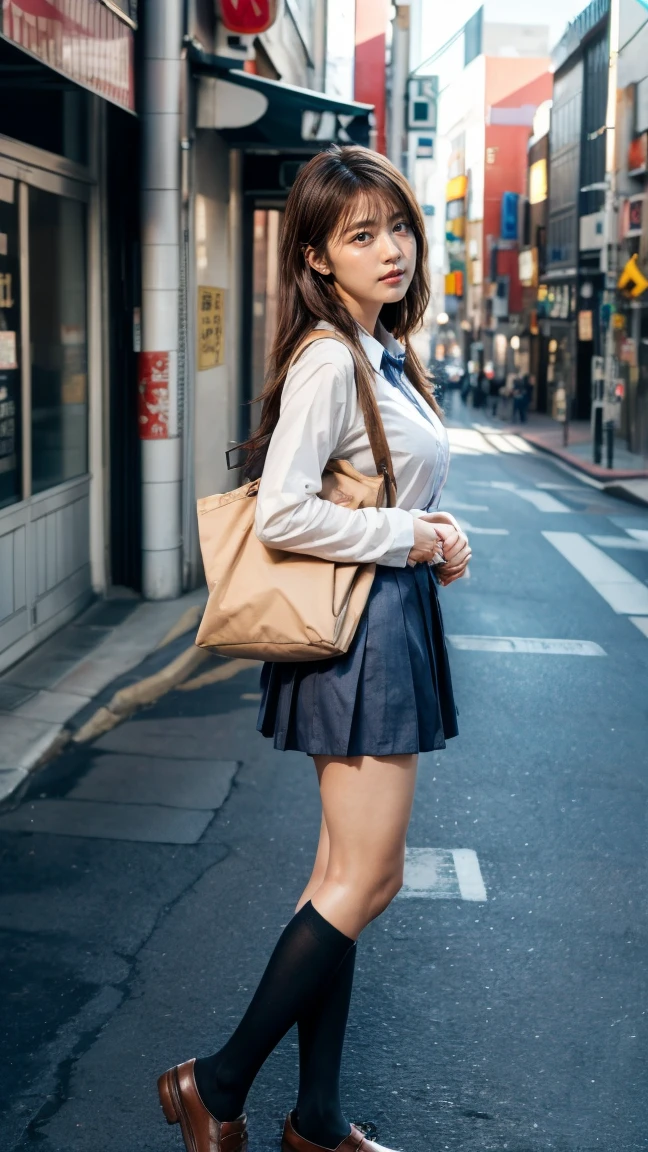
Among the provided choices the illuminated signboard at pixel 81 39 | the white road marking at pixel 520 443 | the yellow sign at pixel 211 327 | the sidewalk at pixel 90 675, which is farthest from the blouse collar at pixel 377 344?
the white road marking at pixel 520 443

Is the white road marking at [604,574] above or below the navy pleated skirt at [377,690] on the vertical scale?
below

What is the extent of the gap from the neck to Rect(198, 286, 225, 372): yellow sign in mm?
7649

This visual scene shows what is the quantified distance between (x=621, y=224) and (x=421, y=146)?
5238mm

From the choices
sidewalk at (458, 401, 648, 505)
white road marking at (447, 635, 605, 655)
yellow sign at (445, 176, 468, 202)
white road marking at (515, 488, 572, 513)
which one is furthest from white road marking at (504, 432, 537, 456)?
yellow sign at (445, 176, 468, 202)

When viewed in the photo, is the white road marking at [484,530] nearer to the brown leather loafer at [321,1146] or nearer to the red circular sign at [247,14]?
the red circular sign at [247,14]

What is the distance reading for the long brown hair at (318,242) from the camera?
2.58 meters

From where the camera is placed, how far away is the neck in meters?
2.68

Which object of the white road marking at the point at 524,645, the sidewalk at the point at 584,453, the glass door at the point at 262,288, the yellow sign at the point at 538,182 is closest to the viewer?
the white road marking at the point at 524,645

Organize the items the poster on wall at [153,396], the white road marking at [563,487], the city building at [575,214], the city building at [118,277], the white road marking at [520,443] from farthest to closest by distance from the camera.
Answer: the city building at [575,214] < the white road marking at [520,443] < the white road marking at [563,487] < the poster on wall at [153,396] < the city building at [118,277]

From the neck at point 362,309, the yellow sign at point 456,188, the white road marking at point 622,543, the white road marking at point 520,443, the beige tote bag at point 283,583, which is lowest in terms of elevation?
the white road marking at point 622,543

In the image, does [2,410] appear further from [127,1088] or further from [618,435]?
[618,435]

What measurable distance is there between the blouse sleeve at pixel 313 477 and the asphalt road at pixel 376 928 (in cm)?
135

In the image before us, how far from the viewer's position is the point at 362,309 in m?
2.70

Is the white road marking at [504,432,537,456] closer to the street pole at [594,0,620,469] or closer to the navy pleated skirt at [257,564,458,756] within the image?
the street pole at [594,0,620,469]
